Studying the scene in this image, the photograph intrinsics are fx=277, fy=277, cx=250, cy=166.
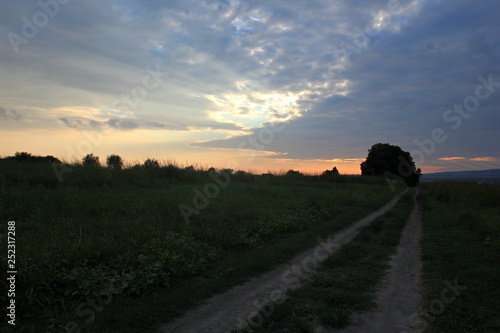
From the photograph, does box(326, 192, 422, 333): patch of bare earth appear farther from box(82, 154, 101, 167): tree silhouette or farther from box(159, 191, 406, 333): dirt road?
box(82, 154, 101, 167): tree silhouette

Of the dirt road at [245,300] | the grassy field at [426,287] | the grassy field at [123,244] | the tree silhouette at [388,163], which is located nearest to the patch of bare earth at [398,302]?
the grassy field at [426,287]

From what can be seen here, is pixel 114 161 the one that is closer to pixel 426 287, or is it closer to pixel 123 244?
pixel 123 244

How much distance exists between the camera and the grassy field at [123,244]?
396 centimetres

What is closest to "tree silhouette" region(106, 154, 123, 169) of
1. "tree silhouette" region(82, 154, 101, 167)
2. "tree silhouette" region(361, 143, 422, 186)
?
"tree silhouette" region(82, 154, 101, 167)

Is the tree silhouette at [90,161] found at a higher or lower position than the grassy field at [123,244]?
higher

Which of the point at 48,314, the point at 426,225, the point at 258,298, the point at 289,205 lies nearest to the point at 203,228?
the point at 258,298

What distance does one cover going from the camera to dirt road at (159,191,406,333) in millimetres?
3596

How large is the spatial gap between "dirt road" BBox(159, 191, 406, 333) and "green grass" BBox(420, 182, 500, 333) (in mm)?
2077

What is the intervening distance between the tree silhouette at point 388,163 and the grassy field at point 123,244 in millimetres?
50304

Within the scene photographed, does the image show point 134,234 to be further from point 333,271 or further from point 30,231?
point 333,271

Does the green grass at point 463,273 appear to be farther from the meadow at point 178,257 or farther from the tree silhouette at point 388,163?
the tree silhouette at point 388,163

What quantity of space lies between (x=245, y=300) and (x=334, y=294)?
139cm

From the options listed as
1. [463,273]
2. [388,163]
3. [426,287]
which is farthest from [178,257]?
[388,163]

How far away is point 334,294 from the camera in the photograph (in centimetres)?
432
